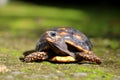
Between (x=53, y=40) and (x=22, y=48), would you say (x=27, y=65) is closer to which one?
(x=53, y=40)

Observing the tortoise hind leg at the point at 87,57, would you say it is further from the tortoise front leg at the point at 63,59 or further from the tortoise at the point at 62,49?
the tortoise front leg at the point at 63,59

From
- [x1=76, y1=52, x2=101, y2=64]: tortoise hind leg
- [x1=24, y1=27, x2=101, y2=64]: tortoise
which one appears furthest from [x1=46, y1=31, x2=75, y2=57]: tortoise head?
[x1=76, y1=52, x2=101, y2=64]: tortoise hind leg

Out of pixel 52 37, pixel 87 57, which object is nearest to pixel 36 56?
pixel 52 37

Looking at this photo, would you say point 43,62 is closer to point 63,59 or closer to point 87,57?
point 63,59

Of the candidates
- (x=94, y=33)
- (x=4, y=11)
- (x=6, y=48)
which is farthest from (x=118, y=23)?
(x=6, y=48)

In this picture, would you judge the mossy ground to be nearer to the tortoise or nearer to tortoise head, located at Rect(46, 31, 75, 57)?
the tortoise

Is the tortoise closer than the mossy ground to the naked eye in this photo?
No

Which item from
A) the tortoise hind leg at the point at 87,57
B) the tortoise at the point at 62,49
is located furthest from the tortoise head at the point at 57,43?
the tortoise hind leg at the point at 87,57

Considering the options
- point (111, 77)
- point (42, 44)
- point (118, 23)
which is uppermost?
point (118, 23)

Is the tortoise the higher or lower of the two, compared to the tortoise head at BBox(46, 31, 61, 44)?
lower
